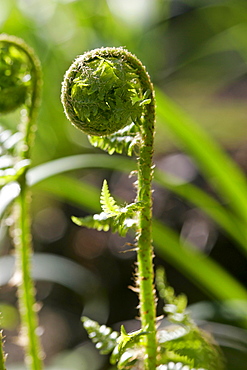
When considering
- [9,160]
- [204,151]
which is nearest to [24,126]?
[9,160]

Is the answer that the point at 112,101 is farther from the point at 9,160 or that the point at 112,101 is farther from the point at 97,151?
the point at 97,151

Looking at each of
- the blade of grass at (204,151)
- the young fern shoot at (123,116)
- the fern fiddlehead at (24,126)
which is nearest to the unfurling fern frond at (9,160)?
the fern fiddlehead at (24,126)

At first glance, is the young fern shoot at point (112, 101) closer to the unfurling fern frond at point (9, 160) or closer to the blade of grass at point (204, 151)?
the unfurling fern frond at point (9, 160)

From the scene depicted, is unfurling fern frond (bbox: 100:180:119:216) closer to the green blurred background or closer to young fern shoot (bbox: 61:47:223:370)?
young fern shoot (bbox: 61:47:223:370)

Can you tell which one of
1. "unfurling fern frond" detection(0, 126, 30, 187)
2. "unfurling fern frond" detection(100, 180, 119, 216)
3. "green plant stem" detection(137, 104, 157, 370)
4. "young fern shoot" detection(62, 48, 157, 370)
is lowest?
"green plant stem" detection(137, 104, 157, 370)

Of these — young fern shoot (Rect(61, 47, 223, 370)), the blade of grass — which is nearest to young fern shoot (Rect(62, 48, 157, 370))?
young fern shoot (Rect(61, 47, 223, 370))

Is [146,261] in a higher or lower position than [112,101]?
lower

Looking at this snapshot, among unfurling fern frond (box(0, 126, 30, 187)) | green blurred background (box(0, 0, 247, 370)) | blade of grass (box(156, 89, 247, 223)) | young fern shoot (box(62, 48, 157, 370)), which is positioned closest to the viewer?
young fern shoot (box(62, 48, 157, 370))
